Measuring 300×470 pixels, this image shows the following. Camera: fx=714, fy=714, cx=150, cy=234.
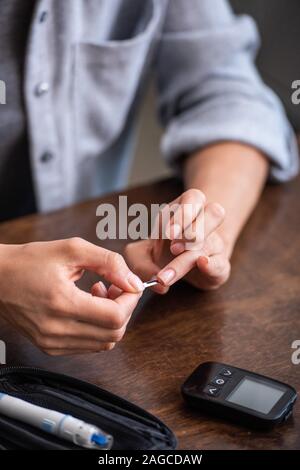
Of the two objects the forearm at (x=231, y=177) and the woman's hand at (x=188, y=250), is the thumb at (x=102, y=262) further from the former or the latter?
the forearm at (x=231, y=177)

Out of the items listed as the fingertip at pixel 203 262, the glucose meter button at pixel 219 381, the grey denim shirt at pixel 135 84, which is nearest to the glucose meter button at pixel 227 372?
the glucose meter button at pixel 219 381

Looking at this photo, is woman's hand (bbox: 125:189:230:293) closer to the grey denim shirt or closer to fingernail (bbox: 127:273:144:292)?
fingernail (bbox: 127:273:144:292)

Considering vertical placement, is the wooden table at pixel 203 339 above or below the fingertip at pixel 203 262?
below

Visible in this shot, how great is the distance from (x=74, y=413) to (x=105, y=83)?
0.54 metres

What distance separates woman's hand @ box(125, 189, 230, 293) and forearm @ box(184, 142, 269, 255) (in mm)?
75

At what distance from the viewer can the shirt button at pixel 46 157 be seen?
920 mm

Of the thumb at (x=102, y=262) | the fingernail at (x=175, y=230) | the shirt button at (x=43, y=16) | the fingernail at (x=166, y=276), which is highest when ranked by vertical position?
the shirt button at (x=43, y=16)

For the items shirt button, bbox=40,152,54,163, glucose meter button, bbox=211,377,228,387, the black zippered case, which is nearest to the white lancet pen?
the black zippered case

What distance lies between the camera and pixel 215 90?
964mm

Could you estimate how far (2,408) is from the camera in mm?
546

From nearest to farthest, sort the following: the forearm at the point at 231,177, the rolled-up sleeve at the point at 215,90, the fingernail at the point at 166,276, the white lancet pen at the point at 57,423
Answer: the white lancet pen at the point at 57,423, the fingernail at the point at 166,276, the forearm at the point at 231,177, the rolled-up sleeve at the point at 215,90

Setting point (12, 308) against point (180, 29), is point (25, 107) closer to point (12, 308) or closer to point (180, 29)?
point (180, 29)

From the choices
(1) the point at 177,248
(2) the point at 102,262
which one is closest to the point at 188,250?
(1) the point at 177,248

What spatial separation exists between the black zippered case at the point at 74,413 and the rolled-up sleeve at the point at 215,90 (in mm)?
434
